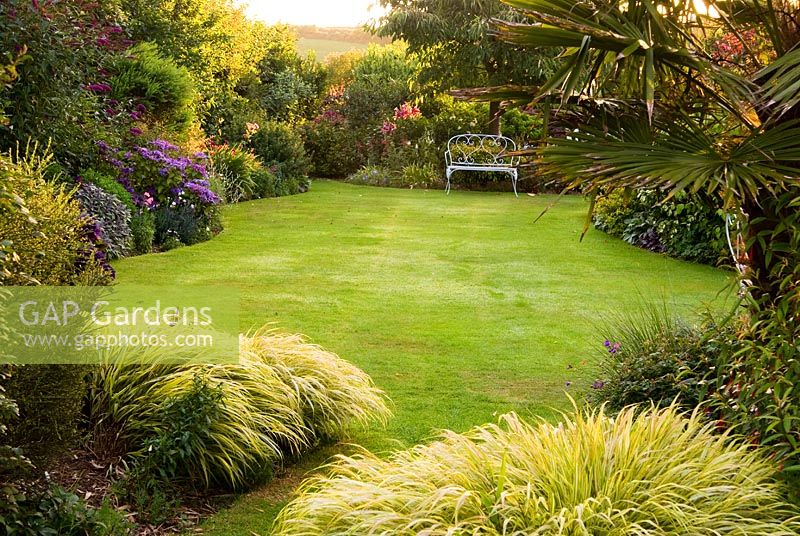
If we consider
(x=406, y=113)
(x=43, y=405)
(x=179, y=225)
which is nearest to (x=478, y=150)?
(x=406, y=113)

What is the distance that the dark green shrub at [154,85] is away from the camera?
13.1 meters

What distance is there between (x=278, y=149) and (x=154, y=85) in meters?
5.79

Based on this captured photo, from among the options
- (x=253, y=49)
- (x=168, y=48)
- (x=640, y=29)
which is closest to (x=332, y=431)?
(x=640, y=29)

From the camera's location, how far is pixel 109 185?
995 cm

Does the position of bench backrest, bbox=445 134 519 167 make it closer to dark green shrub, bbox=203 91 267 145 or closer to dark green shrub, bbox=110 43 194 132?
dark green shrub, bbox=203 91 267 145

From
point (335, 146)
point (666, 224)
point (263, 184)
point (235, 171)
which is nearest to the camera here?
point (666, 224)

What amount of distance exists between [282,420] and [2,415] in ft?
5.56

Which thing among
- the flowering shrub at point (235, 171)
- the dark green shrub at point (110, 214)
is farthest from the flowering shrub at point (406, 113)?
the dark green shrub at point (110, 214)

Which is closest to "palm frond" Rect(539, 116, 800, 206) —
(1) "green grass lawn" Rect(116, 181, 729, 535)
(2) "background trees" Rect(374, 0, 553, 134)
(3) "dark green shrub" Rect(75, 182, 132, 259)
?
(1) "green grass lawn" Rect(116, 181, 729, 535)

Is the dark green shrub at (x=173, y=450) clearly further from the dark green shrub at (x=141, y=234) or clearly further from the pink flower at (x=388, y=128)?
the pink flower at (x=388, y=128)

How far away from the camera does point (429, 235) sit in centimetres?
1260

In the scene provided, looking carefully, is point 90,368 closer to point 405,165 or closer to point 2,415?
point 2,415

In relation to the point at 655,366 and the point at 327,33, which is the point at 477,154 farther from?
the point at 327,33

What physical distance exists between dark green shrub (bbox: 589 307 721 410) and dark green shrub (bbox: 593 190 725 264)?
4.45 metres
